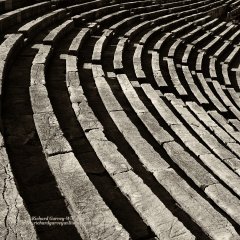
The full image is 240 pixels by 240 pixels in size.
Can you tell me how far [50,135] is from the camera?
14.2ft

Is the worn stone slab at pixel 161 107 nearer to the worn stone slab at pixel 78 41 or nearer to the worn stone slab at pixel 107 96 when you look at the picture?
the worn stone slab at pixel 107 96

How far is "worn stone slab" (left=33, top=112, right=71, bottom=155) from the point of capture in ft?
13.3

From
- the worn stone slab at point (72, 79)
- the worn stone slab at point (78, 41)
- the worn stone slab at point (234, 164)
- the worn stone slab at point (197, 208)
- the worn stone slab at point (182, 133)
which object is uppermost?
the worn stone slab at point (78, 41)

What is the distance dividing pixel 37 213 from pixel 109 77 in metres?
5.06

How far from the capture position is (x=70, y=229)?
3.08m

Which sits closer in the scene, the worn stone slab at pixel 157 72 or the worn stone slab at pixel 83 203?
the worn stone slab at pixel 83 203

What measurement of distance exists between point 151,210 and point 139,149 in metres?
1.50

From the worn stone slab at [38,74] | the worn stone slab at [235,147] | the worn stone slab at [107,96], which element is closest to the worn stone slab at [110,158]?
the worn stone slab at [107,96]

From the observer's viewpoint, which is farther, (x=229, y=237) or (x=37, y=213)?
(x=37, y=213)

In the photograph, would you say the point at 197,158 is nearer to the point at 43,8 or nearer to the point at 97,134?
the point at 97,134

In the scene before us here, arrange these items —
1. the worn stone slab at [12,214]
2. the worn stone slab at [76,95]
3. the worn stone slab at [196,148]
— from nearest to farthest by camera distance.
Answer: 1. the worn stone slab at [12,214]
2. the worn stone slab at [196,148]
3. the worn stone slab at [76,95]

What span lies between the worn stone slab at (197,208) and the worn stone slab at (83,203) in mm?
953

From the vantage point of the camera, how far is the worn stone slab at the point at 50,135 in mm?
4066

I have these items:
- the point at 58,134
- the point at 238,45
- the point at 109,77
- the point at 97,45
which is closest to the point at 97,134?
the point at 58,134
